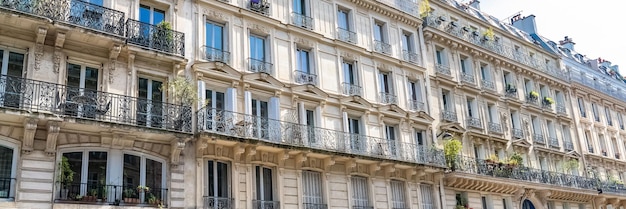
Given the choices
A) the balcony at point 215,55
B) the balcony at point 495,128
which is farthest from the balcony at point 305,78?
the balcony at point 495,128

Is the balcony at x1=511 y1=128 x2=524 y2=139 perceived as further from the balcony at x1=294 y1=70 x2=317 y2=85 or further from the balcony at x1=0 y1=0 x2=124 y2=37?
the balcony at x1=0 y1=0 x2=124 y2=37

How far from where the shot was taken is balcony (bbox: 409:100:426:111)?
21.4m

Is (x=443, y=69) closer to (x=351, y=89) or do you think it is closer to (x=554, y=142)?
(x=351, y=89)

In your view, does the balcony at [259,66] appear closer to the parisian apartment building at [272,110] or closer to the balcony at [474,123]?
the parisian apartment building at [272,110]

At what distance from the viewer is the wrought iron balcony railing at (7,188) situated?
1174 centimetres

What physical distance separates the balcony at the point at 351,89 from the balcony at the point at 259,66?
3.06 meters

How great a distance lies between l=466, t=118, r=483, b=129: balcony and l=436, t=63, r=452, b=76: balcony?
2146 mm

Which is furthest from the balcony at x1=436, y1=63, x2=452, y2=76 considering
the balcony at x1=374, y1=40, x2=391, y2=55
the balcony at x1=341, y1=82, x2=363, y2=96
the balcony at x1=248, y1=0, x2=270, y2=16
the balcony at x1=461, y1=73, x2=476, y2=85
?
the balcony at x1=248, y1=0, x2=270, y2=16

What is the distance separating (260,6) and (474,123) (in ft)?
37.1

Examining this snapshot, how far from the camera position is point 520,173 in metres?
24.1

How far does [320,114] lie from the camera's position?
59.7ft

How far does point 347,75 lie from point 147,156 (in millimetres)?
8426

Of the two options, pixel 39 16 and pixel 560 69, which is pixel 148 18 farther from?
pixel 560 69

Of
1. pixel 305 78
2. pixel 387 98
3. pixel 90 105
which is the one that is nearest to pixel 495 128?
pixel 387 98
